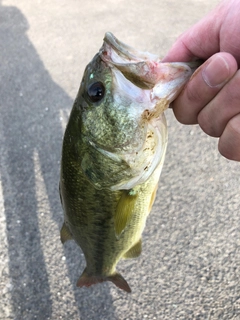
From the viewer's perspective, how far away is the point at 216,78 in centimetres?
131

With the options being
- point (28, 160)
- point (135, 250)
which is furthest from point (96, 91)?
point (28, 160)

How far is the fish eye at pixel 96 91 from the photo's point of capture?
1390mm

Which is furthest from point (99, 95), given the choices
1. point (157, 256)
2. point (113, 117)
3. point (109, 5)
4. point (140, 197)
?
point (109, 5)

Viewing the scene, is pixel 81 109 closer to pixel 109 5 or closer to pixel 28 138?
pixel 28 138

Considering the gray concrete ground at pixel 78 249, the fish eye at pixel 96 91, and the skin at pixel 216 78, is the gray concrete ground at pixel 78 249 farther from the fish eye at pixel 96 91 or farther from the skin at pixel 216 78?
the fish eye at pixel 96 91

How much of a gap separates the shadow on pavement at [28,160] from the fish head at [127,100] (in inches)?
65.8

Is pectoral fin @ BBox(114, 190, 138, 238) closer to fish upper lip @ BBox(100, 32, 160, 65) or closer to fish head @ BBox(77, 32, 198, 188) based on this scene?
fish head @ BBox(77, 32, 198, 188)

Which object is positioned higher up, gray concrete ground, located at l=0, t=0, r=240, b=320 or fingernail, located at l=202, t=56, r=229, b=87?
fingernail, located at l=202, t=56, r=229, b=87

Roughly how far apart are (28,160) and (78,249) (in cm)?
120

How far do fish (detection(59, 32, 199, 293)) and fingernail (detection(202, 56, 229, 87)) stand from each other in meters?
0.09

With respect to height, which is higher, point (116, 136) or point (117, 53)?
point (117, 53)

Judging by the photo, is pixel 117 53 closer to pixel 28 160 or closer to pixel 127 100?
pixel 127 100

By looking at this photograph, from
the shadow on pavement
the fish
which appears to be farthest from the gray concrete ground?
the fish

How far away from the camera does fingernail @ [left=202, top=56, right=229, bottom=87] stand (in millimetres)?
1258
